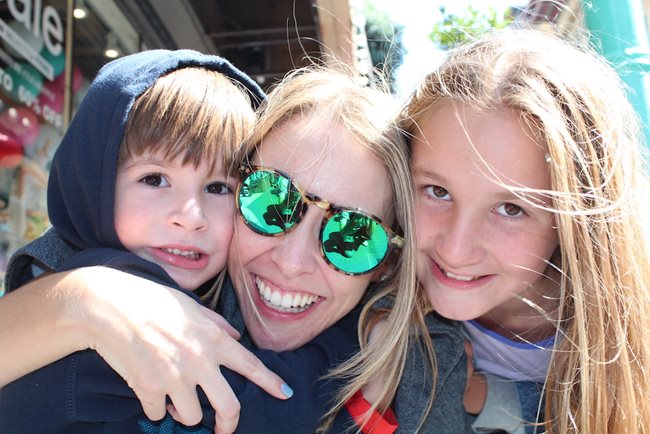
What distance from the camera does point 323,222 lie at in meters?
1.75

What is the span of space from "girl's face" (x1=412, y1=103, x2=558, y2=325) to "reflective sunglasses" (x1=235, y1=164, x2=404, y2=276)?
16cm

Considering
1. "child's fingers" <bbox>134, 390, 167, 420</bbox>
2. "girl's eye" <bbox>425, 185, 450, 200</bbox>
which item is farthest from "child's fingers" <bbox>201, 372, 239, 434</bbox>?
"girl's eye" <bbox>425, 185, 450, 200</bbox>

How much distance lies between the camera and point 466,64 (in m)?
1.85

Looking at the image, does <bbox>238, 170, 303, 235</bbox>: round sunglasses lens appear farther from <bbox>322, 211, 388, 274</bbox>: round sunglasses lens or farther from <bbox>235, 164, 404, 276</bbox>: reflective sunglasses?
<bbox>322, 211, 388, 274</bbox>: round sunglasses lens

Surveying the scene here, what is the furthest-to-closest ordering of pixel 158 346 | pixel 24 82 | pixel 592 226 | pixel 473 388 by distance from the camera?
pixel 24 82
pixel 473 388
pixel 592 226
pixel 158 346

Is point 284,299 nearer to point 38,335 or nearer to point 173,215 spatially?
point 173,215

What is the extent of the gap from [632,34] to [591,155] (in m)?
0.36

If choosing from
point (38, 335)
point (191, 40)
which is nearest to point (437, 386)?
point (38, 335)

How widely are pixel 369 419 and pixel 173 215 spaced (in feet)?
2.65

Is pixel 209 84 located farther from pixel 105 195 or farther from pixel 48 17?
pixel 48 17

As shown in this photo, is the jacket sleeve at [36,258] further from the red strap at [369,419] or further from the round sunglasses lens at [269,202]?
the red strap at [369,419]

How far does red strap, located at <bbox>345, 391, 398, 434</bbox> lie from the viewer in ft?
5.74

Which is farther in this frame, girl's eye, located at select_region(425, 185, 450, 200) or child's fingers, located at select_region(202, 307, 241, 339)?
girl's eye, located at select_region(425, 185, 450, 200)

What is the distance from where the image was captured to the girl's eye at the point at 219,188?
6.11ft
